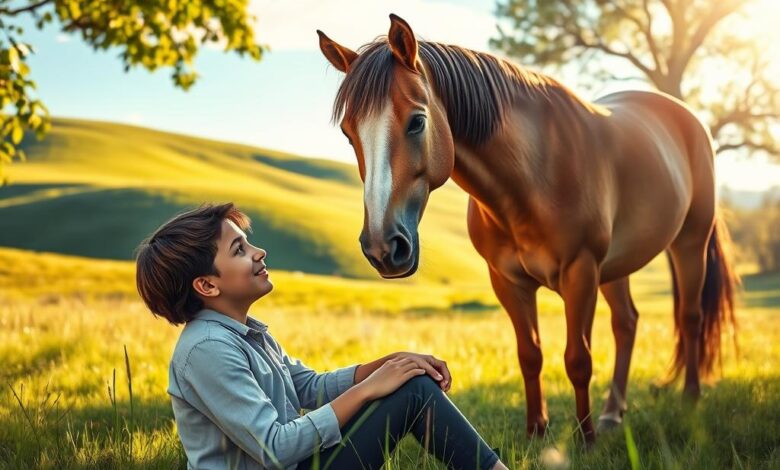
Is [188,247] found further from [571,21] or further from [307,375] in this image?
[571,21]

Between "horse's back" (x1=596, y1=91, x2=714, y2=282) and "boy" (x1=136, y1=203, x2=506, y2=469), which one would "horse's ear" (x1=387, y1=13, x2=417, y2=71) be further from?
"horse's back" (x1=596, y1=91, x2=714, y2=282)

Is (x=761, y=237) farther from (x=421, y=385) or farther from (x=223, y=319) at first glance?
(x=223, y=319)

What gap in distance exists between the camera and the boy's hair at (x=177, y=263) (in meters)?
2.84

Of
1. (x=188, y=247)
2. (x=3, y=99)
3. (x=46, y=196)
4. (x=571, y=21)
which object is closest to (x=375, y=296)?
(x=571, y=21)

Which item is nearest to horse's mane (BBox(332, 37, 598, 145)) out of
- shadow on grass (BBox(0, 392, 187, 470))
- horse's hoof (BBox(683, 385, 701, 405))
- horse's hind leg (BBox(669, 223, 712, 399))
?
shadow on grass (BBox(0, 392, 187, 470))

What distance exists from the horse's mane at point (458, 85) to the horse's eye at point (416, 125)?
6.4 inches

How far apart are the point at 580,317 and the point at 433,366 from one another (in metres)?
1.61

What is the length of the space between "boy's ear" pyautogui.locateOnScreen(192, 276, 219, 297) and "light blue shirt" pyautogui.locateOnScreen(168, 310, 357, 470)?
0.08 m

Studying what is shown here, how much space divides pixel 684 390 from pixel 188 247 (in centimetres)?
451

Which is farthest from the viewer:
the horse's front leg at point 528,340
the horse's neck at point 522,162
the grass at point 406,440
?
the horse's front leg at point 528,340

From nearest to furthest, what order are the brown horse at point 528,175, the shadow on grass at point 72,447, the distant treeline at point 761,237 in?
the brown horse at point 528,175, the shadow on grass at point 72,447, the distant treeline at point 761,237

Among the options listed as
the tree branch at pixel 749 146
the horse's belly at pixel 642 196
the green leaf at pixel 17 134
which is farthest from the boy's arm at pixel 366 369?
the tree branch at pixel 749 146

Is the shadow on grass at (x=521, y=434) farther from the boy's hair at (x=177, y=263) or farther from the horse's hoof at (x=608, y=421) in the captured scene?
the boy's hair at (x=177, y=263)

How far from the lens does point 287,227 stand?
59.8 m
